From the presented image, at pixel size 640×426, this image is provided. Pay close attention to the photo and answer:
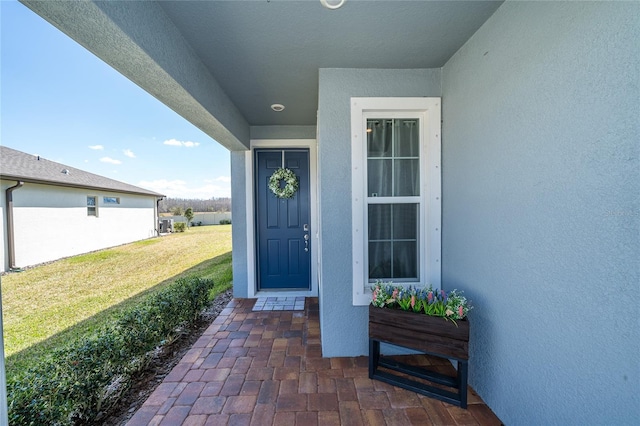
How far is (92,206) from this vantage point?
932cm

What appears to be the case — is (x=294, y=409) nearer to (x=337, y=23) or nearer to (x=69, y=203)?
(x=337, y=23)

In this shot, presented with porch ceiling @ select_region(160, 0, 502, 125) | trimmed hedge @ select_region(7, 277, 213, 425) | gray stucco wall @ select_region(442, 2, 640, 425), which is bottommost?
trimmed hedge @ select_region(7, 277, 213, 425)

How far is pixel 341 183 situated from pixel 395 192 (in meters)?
0.53

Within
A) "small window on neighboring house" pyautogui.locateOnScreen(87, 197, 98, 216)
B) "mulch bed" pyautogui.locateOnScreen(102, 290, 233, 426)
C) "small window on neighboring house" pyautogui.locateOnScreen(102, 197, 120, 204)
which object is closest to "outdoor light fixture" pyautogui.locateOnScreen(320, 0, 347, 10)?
"mulch bed" pyautogui.locateOnScreen(102, 290, 233, 426)

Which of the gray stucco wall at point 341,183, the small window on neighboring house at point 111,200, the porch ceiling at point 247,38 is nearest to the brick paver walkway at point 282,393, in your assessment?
the gray stucco wall at point 341,183

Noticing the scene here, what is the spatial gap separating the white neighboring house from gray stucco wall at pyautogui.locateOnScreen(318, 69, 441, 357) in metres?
8.24

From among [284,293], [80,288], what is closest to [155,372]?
[284,293]

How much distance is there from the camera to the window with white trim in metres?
2.22

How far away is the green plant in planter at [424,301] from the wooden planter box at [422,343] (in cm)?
4

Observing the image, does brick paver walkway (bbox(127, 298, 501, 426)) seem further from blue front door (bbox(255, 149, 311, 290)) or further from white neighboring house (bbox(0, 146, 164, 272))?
white neighboring house (bbox(0, 146, 164, 272))

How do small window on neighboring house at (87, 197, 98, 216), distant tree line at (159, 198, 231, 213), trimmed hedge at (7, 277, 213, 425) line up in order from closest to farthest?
trimmed hedge at (7, 277, 213, 425) < small window on neighboring house at (87, 197, 98, 216) < distant tree line at (159, 198, 231, 213)

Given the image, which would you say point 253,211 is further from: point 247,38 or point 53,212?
point 53,212

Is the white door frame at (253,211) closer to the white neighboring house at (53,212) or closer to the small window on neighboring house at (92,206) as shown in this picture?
the white neighboring house at (53,212)

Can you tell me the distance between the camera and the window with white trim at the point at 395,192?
2225mm
